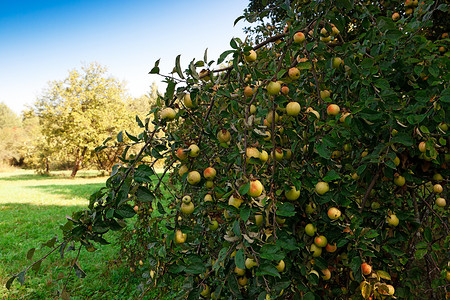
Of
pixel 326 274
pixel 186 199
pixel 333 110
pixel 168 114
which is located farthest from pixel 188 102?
pixel 326 274

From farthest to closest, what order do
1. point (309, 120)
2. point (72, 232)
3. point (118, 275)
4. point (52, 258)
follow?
point (52, 258) < point (118, 275) < point (309, 120) < point (72, 232)

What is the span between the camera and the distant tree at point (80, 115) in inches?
714

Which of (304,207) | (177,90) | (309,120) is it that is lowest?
(304,207)

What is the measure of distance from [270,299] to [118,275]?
3.89m

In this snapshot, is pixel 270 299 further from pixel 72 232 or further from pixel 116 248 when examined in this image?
pixel 116 248

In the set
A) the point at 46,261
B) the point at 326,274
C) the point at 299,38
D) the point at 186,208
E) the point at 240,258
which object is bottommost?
the point at 46,261

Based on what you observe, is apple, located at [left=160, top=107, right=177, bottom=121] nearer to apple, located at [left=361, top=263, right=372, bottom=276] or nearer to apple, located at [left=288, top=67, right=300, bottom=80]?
apple, located at [left=288, top=67, right=300, bottom=80]

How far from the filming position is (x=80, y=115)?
59.9 feet

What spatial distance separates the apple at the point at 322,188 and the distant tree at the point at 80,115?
18829 millimetres

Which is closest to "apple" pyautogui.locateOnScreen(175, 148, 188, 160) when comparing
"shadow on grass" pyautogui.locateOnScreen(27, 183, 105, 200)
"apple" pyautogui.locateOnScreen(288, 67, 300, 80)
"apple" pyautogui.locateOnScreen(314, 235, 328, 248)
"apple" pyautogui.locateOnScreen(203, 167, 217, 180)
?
"apple" pyautogui.locateOnScreen(203, 167, 217, 180)

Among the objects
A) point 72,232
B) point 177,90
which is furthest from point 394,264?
point 72,232

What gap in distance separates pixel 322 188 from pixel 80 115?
19.9 metres

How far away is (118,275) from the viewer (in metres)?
4.15

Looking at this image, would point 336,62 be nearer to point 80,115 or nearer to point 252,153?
point 252,153
